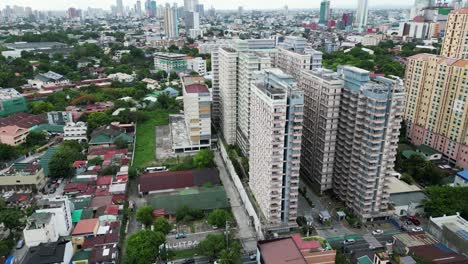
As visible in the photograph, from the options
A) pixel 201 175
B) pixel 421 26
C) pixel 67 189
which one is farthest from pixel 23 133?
pixel 421 26

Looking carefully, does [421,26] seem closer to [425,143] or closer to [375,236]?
[425,143]

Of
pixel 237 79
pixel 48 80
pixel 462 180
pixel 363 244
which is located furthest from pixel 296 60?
pixel 48 80

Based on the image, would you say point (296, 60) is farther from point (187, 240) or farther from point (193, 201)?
point (187, 240)

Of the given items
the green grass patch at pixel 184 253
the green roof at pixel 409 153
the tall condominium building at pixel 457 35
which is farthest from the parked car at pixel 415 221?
the tall condominium building at pixel 457 35

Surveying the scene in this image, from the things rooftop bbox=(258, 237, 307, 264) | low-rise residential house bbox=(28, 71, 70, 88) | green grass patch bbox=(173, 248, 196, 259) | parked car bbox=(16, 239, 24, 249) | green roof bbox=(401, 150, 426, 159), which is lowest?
parked car bbox=(16, 239, 24, 249)

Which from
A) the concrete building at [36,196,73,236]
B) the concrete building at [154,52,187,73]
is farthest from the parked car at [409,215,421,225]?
the concrete building at [154,52,187,73]

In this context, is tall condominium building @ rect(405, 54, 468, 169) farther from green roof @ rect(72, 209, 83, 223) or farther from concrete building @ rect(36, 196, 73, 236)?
concrete building @ rect(36, 196, 73, 236)

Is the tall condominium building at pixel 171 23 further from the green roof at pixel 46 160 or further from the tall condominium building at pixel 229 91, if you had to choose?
the green roof at pixel 46 160
